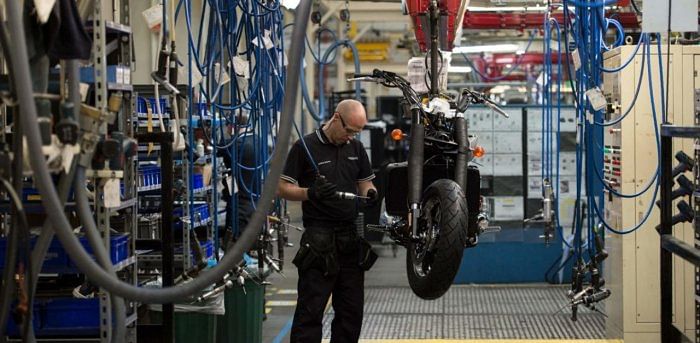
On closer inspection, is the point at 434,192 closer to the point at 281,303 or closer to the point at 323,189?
the point at 323,189

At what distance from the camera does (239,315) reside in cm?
553

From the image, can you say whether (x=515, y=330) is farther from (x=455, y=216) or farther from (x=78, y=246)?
(x=78, y=246)

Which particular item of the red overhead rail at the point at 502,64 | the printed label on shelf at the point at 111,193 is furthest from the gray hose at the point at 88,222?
the red overhead rail at the point at 502,64

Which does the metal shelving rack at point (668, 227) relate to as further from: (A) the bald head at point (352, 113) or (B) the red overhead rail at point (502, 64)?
(B) the red overhead rail at point (502, 64)

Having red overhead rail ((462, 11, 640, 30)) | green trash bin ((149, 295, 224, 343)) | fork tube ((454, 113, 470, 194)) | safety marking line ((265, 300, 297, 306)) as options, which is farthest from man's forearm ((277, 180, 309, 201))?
red overhead rail ((462, 11, 640, 30))

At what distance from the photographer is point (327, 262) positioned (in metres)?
4.91

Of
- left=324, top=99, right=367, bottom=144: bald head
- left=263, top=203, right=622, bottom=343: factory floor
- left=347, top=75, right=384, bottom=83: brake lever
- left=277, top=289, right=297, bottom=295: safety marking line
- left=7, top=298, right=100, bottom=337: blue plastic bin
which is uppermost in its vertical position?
left=347, top=75, right=384, bottom=83: brake lever

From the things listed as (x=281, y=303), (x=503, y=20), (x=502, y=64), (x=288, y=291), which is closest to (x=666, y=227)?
(x=281, y=303)

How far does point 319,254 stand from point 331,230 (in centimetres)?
17

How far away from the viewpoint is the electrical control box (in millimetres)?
5707

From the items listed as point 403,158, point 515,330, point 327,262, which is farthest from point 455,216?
point 403,158

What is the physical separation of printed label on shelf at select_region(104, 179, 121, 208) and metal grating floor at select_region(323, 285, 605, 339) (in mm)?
3467

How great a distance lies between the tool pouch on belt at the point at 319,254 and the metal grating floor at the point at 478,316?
1804mm

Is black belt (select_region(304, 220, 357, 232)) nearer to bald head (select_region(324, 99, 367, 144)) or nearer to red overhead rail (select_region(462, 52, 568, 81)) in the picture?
bald head (select_region(324, 99, 367, 144))
